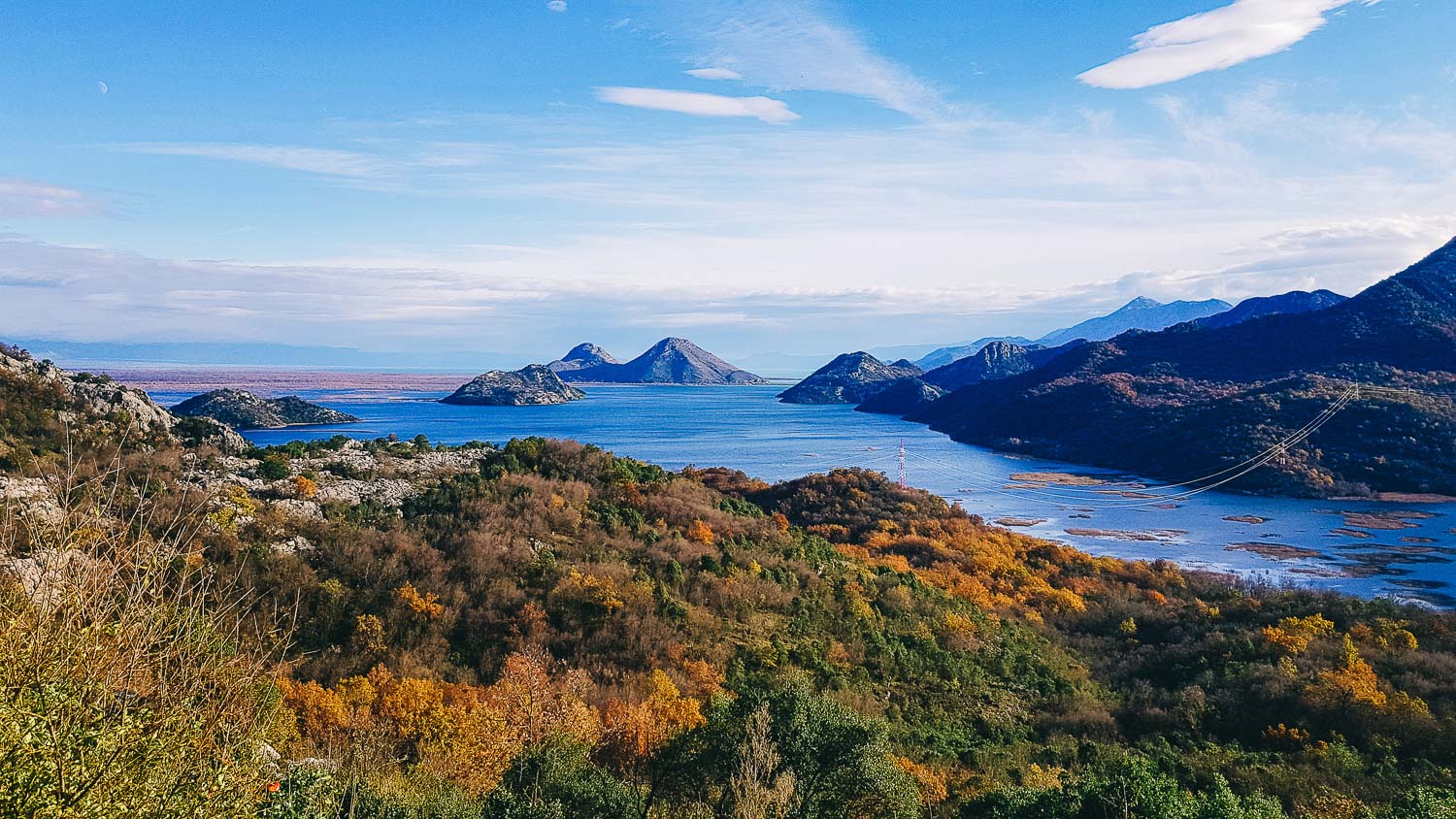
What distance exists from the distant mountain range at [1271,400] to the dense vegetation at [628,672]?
54.6m

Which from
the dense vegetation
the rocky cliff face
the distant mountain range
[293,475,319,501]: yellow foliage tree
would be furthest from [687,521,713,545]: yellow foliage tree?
the distant mountain range

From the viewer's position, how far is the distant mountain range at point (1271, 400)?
75500 mm

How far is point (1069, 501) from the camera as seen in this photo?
70.7 metres

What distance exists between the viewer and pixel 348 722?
1534 centimetres

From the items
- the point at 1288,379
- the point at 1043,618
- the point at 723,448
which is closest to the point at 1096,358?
the point at 1288,379

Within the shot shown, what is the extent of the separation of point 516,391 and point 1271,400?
145 meters

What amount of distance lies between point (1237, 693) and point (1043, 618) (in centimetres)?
898

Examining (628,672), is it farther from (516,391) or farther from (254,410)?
(516,391)

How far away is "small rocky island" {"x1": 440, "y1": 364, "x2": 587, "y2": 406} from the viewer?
177325 mm

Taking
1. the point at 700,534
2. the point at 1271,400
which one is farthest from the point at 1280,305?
the point at 700,534

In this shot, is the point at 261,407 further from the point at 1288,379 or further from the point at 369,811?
the point at 1288,379

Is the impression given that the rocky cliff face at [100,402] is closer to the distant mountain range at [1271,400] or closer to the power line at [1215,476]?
the power line at [1215,476]

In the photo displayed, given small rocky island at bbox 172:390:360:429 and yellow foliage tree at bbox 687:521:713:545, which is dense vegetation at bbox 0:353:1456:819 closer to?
yellow foliage tree at bbox 687:521:713:545

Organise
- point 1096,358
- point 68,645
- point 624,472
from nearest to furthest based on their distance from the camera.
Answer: point 68,645 < point 624,472 < point 1096,358
